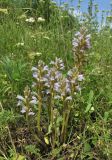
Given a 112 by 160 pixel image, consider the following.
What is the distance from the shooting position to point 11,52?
13.5 ft

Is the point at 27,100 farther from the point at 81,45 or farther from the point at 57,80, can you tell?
the point at 81,45

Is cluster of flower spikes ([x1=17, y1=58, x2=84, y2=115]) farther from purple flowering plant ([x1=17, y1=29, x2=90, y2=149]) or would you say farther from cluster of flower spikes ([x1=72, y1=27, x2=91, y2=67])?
cluster of flower spikes ([x1=72, y1=27, x2=91, y2=67])

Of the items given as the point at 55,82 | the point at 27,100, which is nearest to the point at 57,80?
the point at 55,82

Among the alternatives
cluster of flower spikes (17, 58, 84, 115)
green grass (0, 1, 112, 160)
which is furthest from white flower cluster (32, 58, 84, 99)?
green grass (0, 1, 112, 160)

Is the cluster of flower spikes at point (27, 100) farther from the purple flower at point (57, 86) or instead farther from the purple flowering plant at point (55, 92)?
the purple flower at point (57, 86)

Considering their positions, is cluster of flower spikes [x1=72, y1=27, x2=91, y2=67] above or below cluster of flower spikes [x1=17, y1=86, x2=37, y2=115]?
above

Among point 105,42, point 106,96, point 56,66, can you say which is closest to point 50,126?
point 56,66

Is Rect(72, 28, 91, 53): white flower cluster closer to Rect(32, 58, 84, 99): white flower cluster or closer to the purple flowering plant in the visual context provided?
the purple flowering plant

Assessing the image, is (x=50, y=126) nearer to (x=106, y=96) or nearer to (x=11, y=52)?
(x=106, y=96)

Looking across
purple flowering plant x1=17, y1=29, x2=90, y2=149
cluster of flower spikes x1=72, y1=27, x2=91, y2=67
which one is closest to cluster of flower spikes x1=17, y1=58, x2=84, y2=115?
purple flowering plant x1=17, y1=29, x2=90, y2=149

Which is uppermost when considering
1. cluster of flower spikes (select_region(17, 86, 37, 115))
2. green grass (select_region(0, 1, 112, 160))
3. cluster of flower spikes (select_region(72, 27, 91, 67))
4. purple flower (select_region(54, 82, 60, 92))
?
cluster of flower spikes (select_region(72, 27, 91, 67))

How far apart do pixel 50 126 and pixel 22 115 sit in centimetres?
21

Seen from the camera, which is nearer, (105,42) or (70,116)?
(70,116)

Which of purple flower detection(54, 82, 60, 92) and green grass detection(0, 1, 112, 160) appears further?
green grass detection(0, 1, 112, 160)
